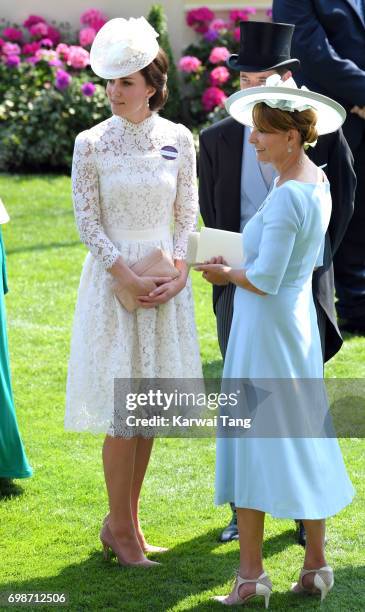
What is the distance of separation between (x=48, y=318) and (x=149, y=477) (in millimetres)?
2835

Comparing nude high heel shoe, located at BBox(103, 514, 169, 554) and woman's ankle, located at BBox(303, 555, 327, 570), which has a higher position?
woman's ankle, located at BBox(303, 555, 327, 570)

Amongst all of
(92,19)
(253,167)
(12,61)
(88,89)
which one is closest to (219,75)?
(88,89)

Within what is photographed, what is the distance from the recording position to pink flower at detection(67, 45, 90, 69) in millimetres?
12594

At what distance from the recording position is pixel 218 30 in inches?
535

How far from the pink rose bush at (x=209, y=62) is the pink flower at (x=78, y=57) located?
1.20m

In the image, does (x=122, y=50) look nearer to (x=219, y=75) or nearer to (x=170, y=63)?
(x=219, y=75)

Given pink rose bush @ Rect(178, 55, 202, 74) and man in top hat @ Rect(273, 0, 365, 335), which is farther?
pink rose bush @ Rect(178, 55, 202, 74)

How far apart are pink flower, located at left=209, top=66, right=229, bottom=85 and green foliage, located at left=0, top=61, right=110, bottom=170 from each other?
1.27 meters

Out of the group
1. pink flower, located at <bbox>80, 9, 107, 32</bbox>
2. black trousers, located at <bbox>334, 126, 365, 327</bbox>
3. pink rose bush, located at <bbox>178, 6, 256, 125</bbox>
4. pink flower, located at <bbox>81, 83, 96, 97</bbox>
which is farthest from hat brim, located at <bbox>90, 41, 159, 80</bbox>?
pink flower, located at <bbox>80, 9, 107, 32</bbox>

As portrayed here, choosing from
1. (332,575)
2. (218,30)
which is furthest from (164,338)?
(218,30)

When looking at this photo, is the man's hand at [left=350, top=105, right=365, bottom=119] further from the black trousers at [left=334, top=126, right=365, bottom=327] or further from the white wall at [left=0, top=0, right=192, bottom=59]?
the white wall at [left=0, top=0, right=192, bottom=59]

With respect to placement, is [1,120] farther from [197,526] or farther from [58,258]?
[197,526]

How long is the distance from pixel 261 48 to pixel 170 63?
28.6 feet

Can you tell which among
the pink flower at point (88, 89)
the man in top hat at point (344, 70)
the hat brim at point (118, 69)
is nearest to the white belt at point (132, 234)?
the hat brim at point (118, 69)
